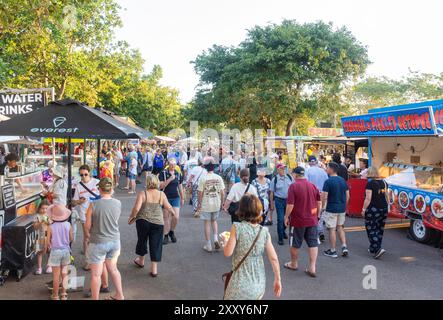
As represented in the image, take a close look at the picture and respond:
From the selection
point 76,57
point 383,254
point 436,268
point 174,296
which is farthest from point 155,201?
point 76,57

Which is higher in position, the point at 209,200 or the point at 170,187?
the point at 170,187

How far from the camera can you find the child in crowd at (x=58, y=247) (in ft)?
16.1

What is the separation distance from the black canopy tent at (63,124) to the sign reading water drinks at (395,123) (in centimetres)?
620

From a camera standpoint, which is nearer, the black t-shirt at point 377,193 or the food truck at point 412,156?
the black t-shirt at point 377,193

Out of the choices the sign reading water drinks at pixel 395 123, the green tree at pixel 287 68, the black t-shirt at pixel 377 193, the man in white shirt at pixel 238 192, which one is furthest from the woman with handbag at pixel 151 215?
the green tree at pixel 287 68

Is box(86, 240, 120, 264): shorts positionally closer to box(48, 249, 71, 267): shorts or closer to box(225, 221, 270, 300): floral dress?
box(48, 249, 71, 267): shorts

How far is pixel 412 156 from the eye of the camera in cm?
1243

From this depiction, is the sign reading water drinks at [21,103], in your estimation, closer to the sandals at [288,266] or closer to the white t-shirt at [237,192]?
the white t-shirt at [237,192]

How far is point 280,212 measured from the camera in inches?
325

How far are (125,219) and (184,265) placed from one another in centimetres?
416

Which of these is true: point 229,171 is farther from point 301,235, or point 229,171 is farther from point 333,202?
→ point 301,235

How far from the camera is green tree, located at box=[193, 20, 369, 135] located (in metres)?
24.0

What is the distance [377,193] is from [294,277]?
2.47 m

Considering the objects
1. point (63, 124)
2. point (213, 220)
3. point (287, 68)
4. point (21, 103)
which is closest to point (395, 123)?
point (213, 220)
